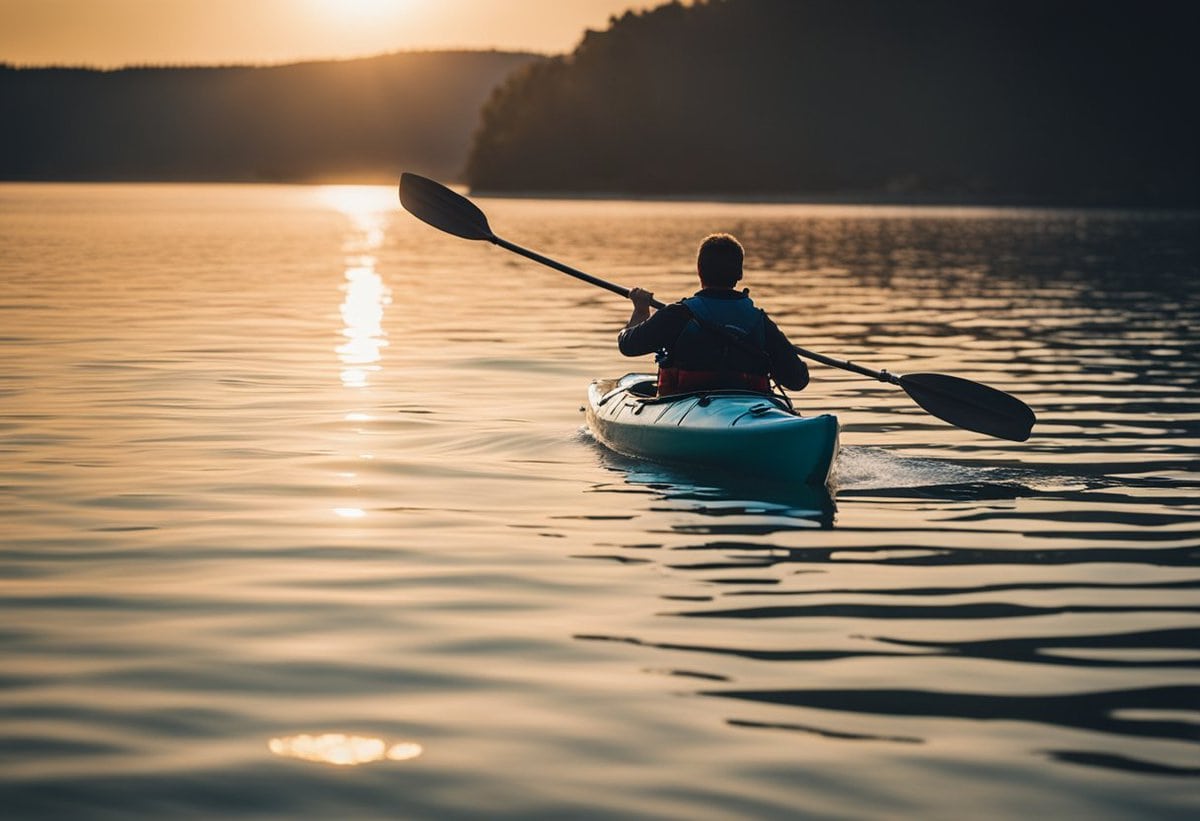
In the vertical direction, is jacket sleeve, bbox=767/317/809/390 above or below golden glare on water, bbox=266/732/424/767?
above

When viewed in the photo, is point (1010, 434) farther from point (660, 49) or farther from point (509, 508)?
point (660, 49)

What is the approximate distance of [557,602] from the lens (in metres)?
6.82

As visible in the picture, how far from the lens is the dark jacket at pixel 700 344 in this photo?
33.4ft

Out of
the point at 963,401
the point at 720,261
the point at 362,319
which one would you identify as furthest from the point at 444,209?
the point at 362,319

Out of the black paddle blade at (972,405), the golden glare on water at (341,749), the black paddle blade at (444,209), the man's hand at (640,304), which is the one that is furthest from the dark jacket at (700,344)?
the golden glare on water at (341,749)

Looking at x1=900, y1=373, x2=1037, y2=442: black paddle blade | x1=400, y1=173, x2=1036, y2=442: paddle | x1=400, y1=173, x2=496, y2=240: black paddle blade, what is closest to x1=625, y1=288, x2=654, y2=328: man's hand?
x1=400, y1=173, x2=1036, y2=442: paddle

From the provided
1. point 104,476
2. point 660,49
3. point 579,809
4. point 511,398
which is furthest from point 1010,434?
point 660,49

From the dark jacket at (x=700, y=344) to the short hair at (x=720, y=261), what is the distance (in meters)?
0.06

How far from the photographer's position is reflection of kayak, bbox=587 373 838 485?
30.8 ft

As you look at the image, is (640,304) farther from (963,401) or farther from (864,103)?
(864,103)

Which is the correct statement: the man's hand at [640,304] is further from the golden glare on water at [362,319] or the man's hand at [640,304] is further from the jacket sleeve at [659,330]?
the golden glare on water at [362,319]

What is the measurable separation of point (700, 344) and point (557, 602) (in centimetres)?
375

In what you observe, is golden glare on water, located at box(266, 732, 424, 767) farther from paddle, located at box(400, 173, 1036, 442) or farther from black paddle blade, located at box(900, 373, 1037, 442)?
black paddle blade, located at box(900, 373, 1037, 442)

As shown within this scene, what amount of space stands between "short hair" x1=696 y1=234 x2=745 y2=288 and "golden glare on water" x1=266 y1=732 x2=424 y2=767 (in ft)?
18.4
